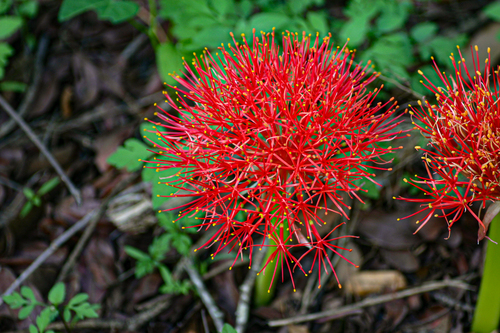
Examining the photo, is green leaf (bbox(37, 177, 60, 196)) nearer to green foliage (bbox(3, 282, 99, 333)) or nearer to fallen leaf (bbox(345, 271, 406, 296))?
green foliage (bbox(3, 282, 99, 333))

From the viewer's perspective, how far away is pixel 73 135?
9.66 feet

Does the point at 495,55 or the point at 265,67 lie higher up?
the point at 495,55

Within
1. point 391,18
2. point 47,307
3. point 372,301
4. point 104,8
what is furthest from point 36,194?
point 391,18

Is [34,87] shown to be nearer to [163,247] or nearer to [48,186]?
[48,186]

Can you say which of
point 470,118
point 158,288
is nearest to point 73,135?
point 158,288

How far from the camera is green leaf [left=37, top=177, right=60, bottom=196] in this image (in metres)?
2.65

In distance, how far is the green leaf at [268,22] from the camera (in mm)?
1976

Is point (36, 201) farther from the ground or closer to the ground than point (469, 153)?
closer to the ground

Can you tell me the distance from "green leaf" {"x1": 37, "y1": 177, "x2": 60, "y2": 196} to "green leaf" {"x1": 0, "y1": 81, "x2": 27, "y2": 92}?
0.93m

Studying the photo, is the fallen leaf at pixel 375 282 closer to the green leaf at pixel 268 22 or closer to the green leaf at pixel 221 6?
the green leaf at pixel 268 22

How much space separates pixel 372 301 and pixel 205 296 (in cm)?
91

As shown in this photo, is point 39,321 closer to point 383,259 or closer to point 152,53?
point 383,259

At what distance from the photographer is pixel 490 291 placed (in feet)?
5.20

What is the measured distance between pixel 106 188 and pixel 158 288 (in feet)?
2.74
